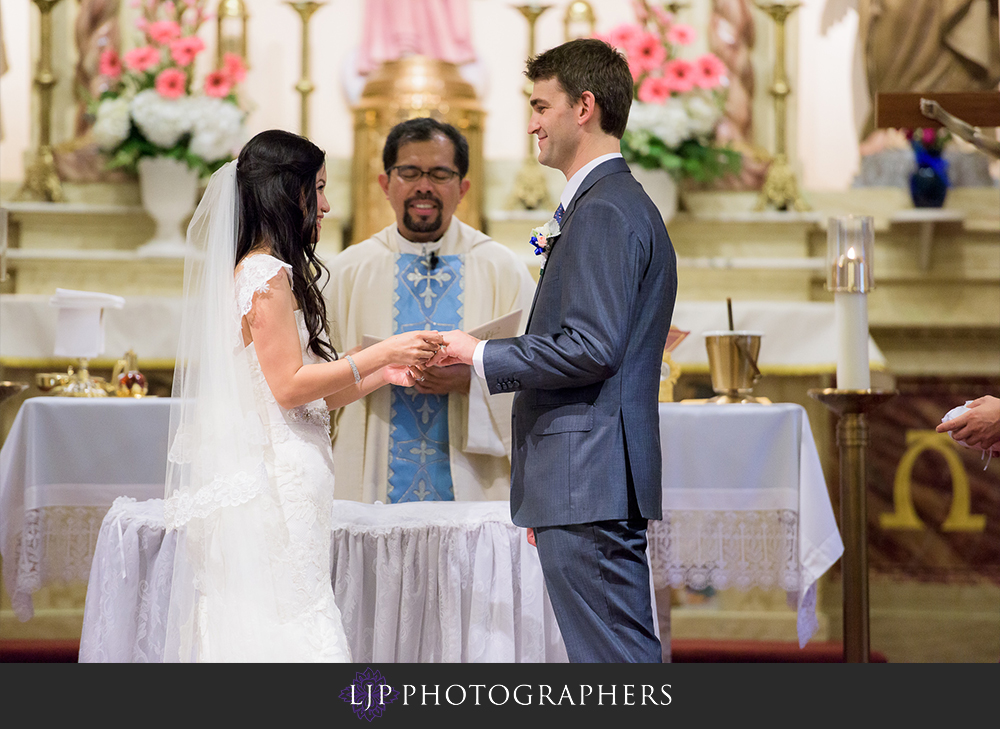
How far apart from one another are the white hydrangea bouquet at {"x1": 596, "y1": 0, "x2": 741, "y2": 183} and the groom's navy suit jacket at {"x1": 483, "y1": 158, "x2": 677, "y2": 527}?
8.57 ft

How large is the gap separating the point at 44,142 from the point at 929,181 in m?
4.21

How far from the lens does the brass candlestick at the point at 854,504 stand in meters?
3.76

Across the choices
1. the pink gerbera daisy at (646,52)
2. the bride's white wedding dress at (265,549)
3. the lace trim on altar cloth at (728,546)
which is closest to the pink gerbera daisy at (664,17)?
the pink gerbera daisy at (646,52)

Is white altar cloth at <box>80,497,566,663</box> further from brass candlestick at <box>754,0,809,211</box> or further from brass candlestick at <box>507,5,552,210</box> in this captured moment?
brass candlestick at <box>754,0,809,211</box>

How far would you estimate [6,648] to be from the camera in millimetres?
4887

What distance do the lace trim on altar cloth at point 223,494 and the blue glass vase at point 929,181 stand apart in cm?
402

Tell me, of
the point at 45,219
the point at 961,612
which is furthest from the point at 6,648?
the point at 961,612

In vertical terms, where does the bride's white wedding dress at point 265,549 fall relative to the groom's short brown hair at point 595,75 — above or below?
below

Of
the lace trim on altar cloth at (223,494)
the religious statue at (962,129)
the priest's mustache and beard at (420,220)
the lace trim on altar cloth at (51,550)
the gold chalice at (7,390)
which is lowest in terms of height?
the lace trim on altar cloth at (51,550)

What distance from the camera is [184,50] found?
17.1 ft

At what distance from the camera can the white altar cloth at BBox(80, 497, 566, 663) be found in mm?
3289

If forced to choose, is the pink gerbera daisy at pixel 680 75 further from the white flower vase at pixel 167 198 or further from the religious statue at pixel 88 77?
the religious statue at pixel 88 77
